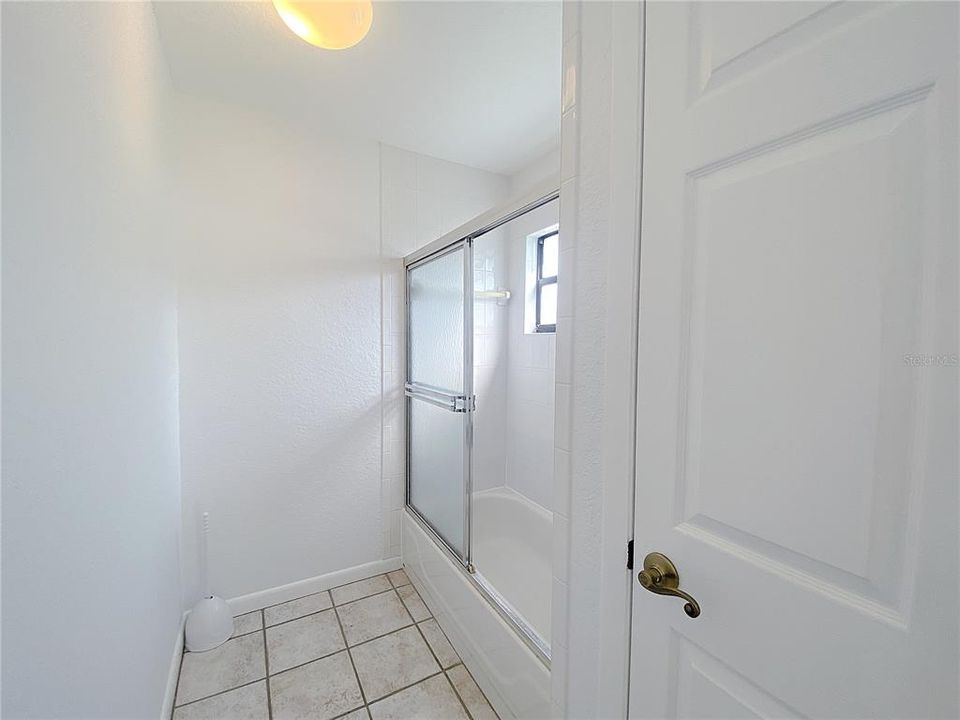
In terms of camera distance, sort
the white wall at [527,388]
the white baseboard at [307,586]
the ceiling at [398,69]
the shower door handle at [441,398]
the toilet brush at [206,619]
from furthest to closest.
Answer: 1. the white wall at [527,388]
2. the white baseboard at [307,586]
3. the shower door handle at [441,398]
4. the toilet brush at [206,619]
5. the ceiling at [398,69]

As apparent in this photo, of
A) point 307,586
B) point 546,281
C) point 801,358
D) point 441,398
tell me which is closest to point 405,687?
point 307,586

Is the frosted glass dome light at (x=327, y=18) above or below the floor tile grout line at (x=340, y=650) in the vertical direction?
above

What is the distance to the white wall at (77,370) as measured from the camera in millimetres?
541

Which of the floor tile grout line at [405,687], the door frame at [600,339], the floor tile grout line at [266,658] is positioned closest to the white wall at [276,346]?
the floor tile grout line at [266,658]

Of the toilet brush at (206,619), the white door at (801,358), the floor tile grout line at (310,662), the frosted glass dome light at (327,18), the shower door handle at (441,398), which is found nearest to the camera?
the white door at (801,358)

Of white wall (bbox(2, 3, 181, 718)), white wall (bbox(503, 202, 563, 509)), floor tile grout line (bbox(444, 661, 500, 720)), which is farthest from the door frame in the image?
white wall (bbox(503, 202, 563, 509))

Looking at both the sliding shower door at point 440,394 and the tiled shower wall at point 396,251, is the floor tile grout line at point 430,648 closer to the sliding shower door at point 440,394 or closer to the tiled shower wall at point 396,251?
the sliding shower door at point 440,394

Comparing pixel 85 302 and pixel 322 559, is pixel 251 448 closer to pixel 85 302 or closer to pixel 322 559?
pixel 322 559

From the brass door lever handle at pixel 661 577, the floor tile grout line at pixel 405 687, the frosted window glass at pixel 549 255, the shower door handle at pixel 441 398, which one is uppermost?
the frosted window glass at pixel 549 255

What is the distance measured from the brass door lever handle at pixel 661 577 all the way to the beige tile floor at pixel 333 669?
3.63 ft

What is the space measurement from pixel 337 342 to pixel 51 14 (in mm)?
1505

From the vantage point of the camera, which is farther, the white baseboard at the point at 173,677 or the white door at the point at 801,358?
the white baseboard at the point at 173,677

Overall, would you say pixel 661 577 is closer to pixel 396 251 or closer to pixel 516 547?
pixel 516 547

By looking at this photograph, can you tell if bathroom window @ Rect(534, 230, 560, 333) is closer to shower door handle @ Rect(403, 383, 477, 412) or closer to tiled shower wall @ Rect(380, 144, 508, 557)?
tiled shower wall @ Rect(380, 144, 508, 557)
